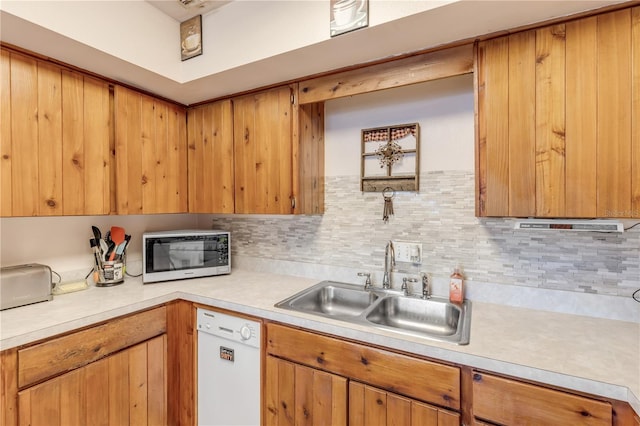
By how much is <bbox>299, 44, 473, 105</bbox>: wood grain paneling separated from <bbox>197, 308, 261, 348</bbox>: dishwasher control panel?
123 centimetres

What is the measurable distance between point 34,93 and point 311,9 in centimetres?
133

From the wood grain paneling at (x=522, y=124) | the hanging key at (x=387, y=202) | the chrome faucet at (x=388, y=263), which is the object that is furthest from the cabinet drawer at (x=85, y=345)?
the wood grain paneling at (x=522, y=124)

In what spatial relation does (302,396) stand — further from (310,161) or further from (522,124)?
(522,124)

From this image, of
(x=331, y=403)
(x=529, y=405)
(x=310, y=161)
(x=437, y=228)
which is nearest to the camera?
(x=529, y=405)

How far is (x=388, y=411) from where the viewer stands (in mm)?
1151

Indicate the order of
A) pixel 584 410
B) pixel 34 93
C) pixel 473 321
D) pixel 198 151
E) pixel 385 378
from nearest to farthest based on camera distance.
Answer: pixel 584 410, pixel 385 378, pixel 473 321, pixel 34 93, pixel 198 151

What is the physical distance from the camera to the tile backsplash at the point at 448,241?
4.28 feet

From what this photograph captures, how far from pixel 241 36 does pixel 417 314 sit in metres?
1.71

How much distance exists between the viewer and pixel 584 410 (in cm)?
88

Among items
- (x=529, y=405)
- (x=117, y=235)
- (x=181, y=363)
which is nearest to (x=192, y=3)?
Result: (x=117, y=235)

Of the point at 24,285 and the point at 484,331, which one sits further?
the point at 24,285

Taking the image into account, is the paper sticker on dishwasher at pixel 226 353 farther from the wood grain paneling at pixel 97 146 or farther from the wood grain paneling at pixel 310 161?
the wood grain paneling at pixel 97 146

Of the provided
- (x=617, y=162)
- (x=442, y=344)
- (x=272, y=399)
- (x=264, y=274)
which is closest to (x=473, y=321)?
(x=442, y=344)

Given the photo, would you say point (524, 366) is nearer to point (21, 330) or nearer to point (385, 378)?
point (385, 378)
